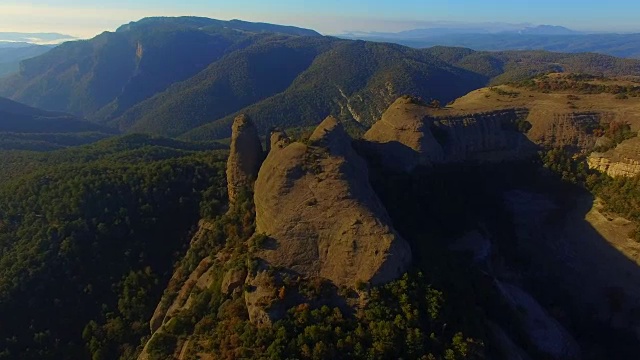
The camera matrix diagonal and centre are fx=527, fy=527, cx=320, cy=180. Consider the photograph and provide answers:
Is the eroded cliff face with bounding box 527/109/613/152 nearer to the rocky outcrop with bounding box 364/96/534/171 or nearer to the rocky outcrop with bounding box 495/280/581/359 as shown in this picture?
the rocky outcrop with bounding box 364/96/534/171

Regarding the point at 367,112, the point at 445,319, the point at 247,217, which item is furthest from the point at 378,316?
the point at 367,112

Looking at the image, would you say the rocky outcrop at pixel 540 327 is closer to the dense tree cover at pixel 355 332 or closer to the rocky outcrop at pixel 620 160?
the dense tree cover at pixel 355 332

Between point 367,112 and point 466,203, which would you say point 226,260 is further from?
point 367,112

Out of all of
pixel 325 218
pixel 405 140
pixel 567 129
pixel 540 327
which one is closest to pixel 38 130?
pixel 405 140

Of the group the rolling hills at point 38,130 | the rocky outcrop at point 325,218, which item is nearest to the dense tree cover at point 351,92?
the rolling hills at point 38,130

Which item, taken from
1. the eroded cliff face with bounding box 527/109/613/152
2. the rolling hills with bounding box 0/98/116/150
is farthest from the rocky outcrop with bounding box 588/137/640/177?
the rolling hills with bounding box 0/98/116/150
